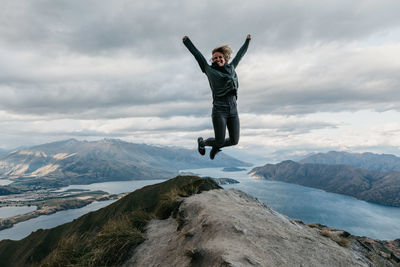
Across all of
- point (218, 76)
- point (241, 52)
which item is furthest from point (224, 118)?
point (241, 52)

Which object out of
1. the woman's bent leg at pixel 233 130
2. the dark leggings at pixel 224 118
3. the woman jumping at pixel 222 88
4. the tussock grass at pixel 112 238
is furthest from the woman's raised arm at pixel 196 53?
the tussock grass at pixel 112 238

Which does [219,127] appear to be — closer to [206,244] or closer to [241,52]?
[241,52]

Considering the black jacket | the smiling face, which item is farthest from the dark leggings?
the smiling face

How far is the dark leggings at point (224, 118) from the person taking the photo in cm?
725

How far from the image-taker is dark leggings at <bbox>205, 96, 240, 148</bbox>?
725 cm

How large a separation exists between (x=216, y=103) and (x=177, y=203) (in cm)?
567

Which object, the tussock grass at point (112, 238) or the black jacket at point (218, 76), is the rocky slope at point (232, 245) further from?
the black jacket at point (218, 76)

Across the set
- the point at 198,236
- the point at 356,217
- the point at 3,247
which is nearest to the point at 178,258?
the point at 198,236

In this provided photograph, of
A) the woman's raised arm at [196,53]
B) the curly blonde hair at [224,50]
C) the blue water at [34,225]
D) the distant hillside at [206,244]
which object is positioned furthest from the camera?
the blue water at [34,225]

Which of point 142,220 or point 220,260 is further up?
point 220,260

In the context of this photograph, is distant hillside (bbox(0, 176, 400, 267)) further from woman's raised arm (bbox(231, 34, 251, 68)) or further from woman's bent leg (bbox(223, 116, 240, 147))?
woman's raised arm (bbox(231, 34, 251, 68))

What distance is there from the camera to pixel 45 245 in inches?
2771

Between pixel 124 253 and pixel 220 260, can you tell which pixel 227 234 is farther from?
pixel 124 253

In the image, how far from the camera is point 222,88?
7234 mm
